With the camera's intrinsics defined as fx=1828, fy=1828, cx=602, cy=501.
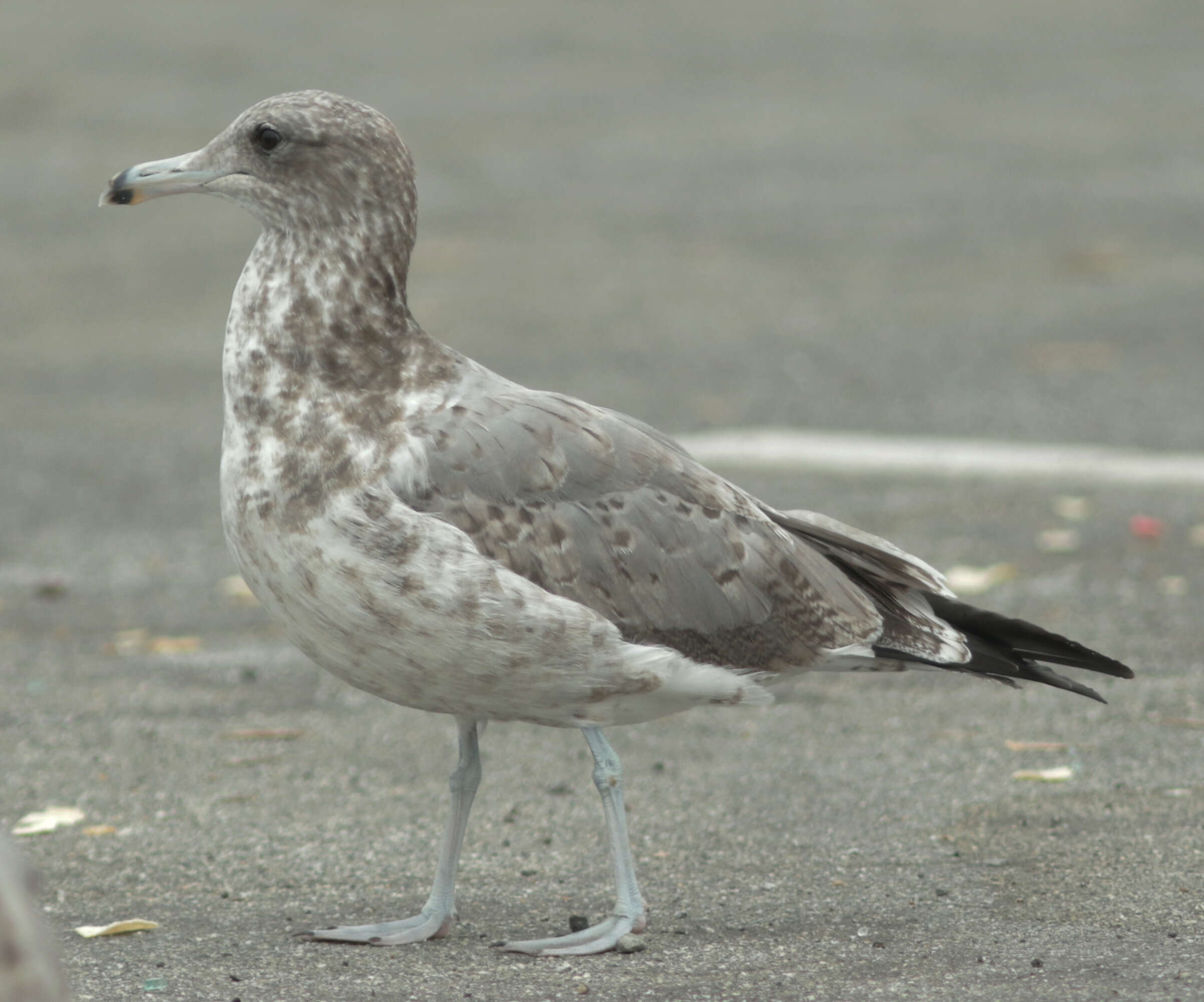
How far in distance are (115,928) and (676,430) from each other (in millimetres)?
6411

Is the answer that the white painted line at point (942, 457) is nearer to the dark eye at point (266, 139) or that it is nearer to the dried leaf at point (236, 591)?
the dried leaf at point (236, 591)

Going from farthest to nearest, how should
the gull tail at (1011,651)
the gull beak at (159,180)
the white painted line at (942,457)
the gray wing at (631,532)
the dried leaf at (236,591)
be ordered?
the white painted line at (942,457) → the dried leaf at (236,591) → the gull tail at (1011,651) → the gull beak at (159,180) → the gray wing at (631,532)

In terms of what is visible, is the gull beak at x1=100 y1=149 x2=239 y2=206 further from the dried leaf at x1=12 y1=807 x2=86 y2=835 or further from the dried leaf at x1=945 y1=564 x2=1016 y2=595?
the dried leaf at x1=945 y1=564 x2=1016 y2=595

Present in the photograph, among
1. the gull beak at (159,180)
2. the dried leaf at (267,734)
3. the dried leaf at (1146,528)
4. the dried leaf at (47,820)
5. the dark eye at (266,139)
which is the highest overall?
the dark eye at (266,139)

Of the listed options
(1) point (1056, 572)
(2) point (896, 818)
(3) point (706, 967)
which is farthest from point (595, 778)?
(1) point (1056, 572)

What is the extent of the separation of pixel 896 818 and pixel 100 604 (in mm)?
4211

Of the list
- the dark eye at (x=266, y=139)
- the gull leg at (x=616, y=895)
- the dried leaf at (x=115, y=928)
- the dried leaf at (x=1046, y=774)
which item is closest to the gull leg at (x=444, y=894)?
the gull leg at (x=616, y=895)

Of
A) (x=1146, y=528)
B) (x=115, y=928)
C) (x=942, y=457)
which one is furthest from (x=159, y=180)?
(x=942, y=457)

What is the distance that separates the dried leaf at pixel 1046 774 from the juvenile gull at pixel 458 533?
93cm

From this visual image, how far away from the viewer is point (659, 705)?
4742mm

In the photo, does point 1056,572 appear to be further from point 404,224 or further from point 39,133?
point 39,133

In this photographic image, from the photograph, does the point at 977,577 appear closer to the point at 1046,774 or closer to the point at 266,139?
the point at 1046,774

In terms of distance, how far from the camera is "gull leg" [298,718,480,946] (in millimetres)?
4773

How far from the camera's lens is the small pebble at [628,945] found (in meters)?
4.64
